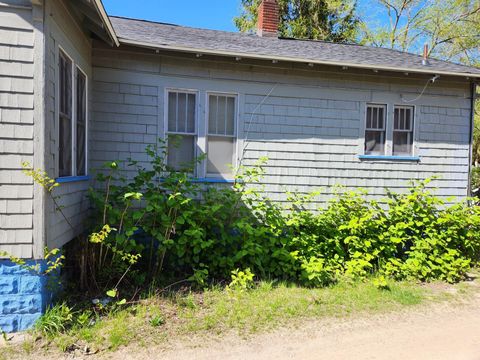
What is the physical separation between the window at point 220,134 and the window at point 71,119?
2.14 meters

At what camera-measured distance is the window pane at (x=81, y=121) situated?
17.0 feet

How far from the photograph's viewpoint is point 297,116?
6.73 meters

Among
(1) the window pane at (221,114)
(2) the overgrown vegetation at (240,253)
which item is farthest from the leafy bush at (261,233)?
(1) the window pane at (221,114)

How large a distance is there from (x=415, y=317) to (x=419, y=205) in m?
2.68

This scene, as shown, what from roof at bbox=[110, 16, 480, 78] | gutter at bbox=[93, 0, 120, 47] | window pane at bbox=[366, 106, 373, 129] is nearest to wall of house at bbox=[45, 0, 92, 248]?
gutter at bbox=[93, 0, 120, 47]

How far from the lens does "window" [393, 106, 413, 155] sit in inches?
286

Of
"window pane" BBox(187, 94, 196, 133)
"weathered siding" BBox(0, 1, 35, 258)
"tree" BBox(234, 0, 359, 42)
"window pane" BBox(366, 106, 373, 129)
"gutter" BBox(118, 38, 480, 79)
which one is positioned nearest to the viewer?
"weathered siding" BBox(0, 1, 35, 258)

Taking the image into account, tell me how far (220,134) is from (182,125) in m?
0.72

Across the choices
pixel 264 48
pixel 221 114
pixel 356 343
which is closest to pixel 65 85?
pixel 221 114

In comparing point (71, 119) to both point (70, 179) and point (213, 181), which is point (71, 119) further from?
point (213, 181)

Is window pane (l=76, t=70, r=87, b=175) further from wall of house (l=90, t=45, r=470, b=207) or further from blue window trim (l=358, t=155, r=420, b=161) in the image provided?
blue window trim (l=358, t=155, r=420, b=161)

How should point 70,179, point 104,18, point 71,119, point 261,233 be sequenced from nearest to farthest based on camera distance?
point 70,179, point 104,18, point 71,119, point 261,233

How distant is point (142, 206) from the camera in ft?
19.7

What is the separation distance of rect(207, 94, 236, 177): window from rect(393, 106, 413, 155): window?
3.48 m
